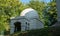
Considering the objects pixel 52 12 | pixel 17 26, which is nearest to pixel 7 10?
pixel 52 12

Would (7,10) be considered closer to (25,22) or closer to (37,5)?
(37,5)

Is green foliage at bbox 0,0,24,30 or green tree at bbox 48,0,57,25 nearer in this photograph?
green foliage at bbox 0,0,24,30

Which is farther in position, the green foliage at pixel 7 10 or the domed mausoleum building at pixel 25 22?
the green foliage at pixel 7 10

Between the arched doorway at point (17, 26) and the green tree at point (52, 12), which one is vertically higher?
the green tree at point (52, 12)

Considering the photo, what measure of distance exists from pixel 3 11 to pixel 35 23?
45.5 ft

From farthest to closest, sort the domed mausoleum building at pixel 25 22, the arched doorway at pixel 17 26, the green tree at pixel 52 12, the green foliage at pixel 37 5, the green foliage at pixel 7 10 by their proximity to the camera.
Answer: the green foliage at pixel 37 5 → the green tree at pixel 52 12 → the green foliage at pixel 7 10 → the arched doorway at pixel 17 26 → the domed mausoleum building at pixel 25 22

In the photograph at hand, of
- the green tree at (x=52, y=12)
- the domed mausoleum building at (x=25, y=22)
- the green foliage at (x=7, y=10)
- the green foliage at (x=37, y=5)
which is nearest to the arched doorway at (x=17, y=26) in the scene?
the domed mausoleum building at (x=25, y=22)

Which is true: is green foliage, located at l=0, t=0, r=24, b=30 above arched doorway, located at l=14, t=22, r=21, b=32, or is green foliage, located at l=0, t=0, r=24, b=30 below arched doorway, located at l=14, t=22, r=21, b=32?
above

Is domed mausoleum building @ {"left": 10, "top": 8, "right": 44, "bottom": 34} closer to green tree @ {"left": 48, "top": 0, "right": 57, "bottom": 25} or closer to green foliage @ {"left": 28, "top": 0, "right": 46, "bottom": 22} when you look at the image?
green tree @ {"left": 48, "top": 0, "right": 57, "bottom": 25}

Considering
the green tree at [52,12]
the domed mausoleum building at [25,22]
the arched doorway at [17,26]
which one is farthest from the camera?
the green tree at [52,12]

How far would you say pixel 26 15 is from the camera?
3142cm

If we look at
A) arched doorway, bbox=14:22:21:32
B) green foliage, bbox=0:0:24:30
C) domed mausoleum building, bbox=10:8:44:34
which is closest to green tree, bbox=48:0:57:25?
green foliage, bbox=0:0:24:30

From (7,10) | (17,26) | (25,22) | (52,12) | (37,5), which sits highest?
(37,5)

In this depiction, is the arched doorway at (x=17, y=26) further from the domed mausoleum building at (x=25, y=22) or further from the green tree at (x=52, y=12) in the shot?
the green tree at (x=52, y=12)
